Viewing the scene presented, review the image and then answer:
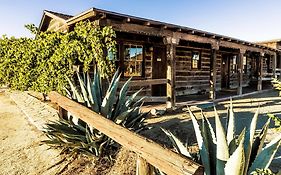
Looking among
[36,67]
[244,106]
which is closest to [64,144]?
[36,67]

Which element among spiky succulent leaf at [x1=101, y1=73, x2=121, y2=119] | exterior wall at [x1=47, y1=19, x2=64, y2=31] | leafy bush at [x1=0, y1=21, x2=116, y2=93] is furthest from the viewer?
exterior wall at [x1=47, y1=19, x2=64, y2=31]

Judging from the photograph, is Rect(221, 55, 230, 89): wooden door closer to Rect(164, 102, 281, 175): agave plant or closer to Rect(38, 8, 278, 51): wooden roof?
Rect(38, 8, 278, 51): wooden roof

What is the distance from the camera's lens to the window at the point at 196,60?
14.6 meters

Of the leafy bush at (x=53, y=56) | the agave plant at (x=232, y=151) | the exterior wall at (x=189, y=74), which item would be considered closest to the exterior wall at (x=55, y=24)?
the leafy bush at (x=53, y=56)

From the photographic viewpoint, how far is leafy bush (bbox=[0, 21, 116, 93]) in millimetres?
6695

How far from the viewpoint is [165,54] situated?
41.3 feet

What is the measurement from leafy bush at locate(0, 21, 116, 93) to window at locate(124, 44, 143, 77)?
1.91 meters

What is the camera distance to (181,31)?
943 centimetres

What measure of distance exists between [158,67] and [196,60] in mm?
3777

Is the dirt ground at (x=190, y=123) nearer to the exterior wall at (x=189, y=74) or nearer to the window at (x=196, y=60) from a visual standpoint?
the exterior wall at (x=189, y=74)

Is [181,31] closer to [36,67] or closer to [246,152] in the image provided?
[36,67]

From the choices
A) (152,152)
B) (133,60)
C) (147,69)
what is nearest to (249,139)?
(152,152)

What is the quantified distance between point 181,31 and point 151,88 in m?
3.64

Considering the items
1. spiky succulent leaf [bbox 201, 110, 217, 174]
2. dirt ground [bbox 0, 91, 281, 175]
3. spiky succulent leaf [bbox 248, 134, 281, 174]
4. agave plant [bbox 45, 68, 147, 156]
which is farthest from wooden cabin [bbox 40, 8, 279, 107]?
spiky succulent leaf [bbox 248, 134, 281, 174]
